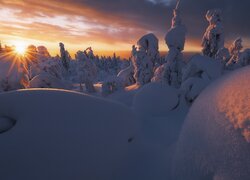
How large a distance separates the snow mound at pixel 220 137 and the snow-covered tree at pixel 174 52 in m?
16.7

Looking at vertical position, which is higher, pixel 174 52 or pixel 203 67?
pixel 174 52

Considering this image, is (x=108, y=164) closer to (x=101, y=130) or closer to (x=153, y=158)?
(x=101, y=130)

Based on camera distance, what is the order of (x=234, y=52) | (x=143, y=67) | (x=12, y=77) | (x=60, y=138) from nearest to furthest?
(x=60, y=138) < (x=12, y=77) < (x=143, y=67) < (x=234, y=52)

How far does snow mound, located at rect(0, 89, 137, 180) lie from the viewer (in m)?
2.63

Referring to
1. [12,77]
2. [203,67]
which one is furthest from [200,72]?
[12,77]

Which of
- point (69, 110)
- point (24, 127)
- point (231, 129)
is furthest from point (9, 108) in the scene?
point (231, 129)

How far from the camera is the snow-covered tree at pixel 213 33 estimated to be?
20375 millimetres

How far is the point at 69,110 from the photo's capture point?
11.1 feet

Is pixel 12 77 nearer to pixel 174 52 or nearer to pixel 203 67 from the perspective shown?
pixel 174 52

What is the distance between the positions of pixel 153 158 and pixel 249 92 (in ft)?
9.65

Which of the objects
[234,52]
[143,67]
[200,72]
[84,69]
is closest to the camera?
[200,72]

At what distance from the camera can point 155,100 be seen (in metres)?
11.0

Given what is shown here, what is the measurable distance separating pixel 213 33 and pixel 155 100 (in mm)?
15919

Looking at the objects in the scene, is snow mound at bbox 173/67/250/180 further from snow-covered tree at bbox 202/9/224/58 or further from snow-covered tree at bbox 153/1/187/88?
snow-covered tree at bbox 202/9/224/58
